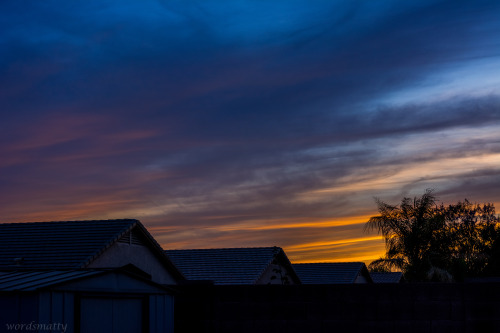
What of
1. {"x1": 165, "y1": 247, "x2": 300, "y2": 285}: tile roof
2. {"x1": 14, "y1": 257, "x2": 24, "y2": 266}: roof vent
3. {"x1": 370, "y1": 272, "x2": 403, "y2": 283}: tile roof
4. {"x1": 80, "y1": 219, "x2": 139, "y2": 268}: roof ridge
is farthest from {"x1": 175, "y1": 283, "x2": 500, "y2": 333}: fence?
{"x1": 370, "y1": 272, "x2": 403, "y2": 283}: tile roof

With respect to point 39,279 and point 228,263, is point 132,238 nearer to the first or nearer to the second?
point 228,263

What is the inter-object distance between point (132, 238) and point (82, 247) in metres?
3.06

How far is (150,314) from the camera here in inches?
589

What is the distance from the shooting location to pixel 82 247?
3027 centimetres

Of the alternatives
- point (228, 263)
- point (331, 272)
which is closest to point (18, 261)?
point (228, 263)

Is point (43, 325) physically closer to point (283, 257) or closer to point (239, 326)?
point (239, 326)

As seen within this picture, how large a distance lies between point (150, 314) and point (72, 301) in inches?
114

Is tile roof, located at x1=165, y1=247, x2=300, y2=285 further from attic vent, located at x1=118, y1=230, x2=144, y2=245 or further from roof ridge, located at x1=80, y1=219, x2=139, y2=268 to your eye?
roof ridge, located at x1=80, y1=219, x2=139, y2=268

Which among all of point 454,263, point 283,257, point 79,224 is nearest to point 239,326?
point 79,224

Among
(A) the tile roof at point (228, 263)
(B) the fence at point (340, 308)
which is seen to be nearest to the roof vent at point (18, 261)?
(A) the tile roof at point (228, 263)

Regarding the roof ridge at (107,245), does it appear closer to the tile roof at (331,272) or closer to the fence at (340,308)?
the fence at (340,308)

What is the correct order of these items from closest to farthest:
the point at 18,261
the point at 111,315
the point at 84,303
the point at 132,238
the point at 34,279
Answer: the point at 84,303
the point at 34,279
the point at 111,315
the point at 18,261
the point at 132,238

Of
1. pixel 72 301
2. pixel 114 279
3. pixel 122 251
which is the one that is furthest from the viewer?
pixel 122 251

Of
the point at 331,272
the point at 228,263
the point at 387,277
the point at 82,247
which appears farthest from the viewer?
the point at 387,277
